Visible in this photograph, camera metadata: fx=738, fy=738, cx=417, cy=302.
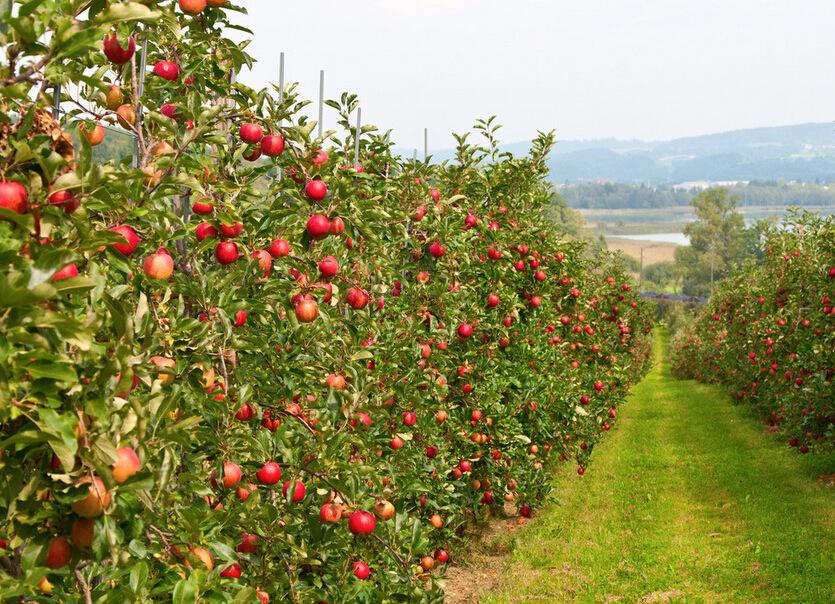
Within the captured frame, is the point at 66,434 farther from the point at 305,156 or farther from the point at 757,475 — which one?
the point at 757,475

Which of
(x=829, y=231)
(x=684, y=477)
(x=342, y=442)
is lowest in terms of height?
(x=684, y=477)

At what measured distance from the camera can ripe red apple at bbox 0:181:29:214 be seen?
169 centimetres

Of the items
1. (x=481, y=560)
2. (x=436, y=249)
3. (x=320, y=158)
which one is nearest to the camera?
(x=320, y=158)

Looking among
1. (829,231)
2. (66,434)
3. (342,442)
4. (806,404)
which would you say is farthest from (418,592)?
(806,404)

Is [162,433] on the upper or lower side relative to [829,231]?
lower

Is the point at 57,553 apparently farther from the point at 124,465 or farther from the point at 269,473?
the point at 269,473

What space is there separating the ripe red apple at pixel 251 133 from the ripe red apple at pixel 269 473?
1515 millimetres

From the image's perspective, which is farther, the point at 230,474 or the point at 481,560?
the point at 481,560

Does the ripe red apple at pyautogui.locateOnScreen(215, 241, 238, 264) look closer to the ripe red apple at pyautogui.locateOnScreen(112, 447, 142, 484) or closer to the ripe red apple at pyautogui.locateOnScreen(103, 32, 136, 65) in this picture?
→ the ripe red apple at pyautogui.locateOnScreen(103, 32, 136, 65)

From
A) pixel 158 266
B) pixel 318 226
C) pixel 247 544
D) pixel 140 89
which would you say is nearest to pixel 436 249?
Result: pixel 318 226

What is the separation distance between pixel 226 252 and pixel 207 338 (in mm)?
513

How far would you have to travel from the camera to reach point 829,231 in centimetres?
946

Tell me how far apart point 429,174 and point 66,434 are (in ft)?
18.2

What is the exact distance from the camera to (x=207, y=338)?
2.84m
